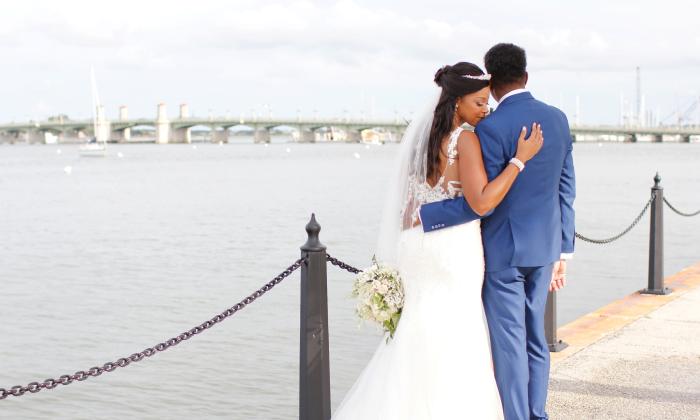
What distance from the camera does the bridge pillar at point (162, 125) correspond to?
15275 cm

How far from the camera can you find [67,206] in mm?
38688

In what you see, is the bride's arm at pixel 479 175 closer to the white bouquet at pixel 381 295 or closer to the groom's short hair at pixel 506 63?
the groom's short hair at pixel 506 63

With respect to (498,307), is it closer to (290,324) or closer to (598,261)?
(290,324)

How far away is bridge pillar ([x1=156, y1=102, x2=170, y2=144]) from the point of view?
152750mm

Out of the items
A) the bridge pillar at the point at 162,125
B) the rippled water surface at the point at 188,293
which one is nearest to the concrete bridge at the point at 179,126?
the bridge pillar at the point at 162,125

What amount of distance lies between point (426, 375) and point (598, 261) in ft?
47.6

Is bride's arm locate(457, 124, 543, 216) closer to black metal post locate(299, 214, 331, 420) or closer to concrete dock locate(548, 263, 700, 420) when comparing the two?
black metal post locate(299, 214, 331, 420)

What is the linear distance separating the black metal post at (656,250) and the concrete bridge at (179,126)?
11241cm

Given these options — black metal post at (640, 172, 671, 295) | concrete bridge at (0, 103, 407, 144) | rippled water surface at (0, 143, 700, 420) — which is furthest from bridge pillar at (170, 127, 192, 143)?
black metal post at (640, 172, 671, 295)

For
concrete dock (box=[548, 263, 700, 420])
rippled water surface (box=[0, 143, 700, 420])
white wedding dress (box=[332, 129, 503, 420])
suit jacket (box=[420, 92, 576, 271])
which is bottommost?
rippled water surface (box=[0, 143, 700, 420])

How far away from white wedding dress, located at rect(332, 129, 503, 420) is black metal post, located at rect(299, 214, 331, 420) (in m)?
0.59

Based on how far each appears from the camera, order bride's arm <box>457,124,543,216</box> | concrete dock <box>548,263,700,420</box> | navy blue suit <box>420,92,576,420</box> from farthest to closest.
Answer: concrete dock <box>548,263,700,420</box>, navy blue suit <box>420,92,576,420</box>, bride's arm <box>457,124,543,216</box>

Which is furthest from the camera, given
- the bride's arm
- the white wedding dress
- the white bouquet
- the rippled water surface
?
the rippled water surface

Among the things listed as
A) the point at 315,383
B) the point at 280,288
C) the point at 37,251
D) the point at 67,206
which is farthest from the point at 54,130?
the point at 315,383
